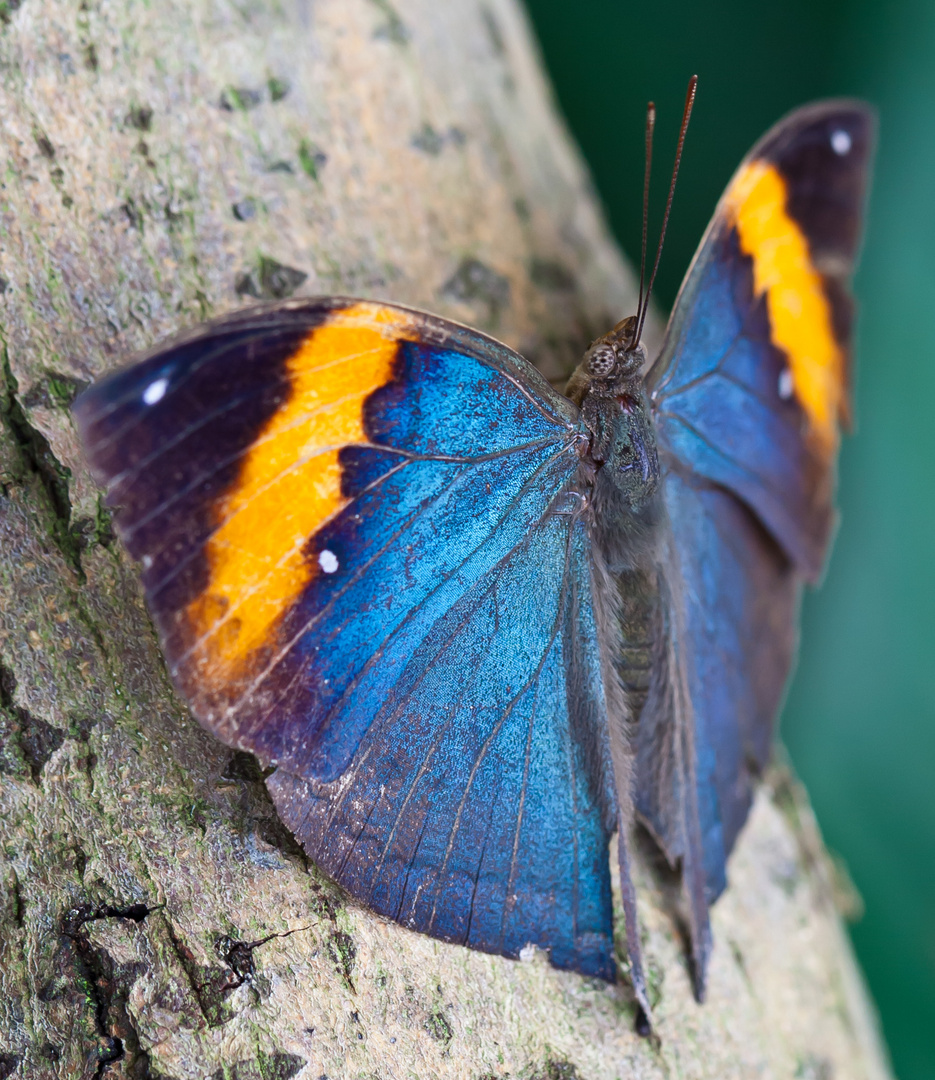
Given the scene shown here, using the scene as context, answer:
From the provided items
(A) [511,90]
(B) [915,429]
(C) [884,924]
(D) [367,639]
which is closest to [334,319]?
(D) [367,639]

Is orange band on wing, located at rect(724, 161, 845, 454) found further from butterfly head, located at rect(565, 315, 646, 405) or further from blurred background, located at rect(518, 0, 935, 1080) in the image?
blurred background, located at rect(518, 0, 935, 1080)

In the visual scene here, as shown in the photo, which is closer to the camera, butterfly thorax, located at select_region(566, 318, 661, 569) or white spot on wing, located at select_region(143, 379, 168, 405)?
white spot on wing, located at select_region(143, 379, 168, 405)

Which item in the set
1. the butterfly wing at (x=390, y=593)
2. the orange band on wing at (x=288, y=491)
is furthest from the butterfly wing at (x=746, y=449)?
the orange band on wing at (x=288, y=491)

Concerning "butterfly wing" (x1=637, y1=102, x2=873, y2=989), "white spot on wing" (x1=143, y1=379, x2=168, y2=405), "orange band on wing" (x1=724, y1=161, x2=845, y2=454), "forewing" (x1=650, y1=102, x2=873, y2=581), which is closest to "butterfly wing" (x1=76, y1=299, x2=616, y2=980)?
"white spot on wing" (x1=143, y1=379, x2=168, y2=405)

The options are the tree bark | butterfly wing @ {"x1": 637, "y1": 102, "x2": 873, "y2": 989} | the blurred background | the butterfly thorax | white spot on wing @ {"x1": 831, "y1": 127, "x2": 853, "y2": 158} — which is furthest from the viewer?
the blurred background

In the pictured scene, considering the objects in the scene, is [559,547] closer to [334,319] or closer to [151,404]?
[334,319]

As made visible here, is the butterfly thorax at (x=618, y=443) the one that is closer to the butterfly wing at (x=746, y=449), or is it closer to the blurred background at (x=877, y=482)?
the butterfly wing at (x=746, y=449)

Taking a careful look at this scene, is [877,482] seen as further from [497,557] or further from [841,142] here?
[497,557]

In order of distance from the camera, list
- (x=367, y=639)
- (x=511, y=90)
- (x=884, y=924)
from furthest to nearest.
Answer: (x=884, y=924), (x=511, y=90), (x=367, y=639)
